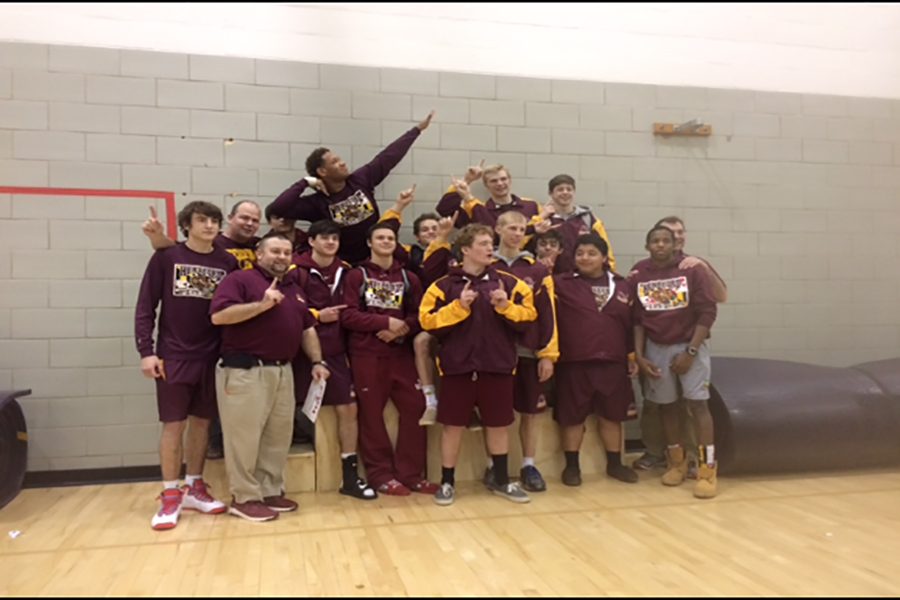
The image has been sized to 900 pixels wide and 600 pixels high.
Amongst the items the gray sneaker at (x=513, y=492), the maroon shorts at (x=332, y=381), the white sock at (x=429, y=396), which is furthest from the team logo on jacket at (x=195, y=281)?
the gray sneaker at (x=513, y=492)

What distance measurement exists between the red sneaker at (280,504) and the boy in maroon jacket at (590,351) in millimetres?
1585

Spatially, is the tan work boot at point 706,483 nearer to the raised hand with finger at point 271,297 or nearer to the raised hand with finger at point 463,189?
the raised hand with finger at point 463,189

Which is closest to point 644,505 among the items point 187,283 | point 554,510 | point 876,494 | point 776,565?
point 554,510

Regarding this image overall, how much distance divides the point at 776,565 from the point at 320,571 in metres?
1.86

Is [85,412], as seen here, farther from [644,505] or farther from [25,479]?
[644,505]

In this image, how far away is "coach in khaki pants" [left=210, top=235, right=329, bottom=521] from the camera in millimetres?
3066

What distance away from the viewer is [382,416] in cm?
354

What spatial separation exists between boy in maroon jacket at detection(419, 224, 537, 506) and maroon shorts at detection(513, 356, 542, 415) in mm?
215

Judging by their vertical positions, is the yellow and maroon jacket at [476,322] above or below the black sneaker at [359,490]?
above

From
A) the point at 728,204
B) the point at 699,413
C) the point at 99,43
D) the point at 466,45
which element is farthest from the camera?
the point at 728,204

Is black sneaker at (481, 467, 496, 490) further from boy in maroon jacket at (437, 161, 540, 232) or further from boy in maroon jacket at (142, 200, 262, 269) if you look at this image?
boy in maroon jacket at (142, 200, 262, 269)

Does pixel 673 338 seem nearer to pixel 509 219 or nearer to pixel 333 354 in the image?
pixel 509 219

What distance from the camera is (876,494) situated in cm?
348

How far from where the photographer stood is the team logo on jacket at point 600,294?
374cm
